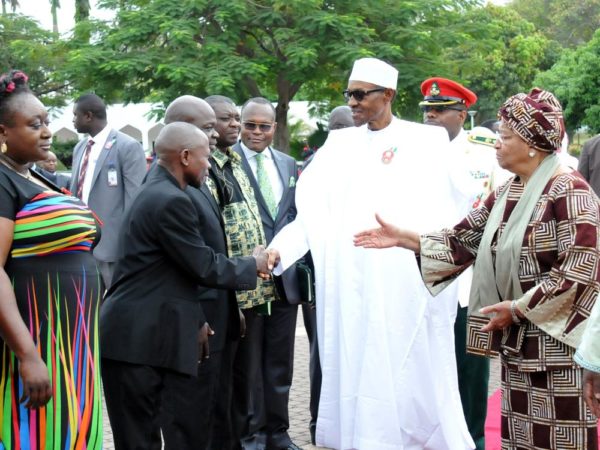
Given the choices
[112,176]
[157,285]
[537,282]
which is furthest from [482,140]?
[112,176]

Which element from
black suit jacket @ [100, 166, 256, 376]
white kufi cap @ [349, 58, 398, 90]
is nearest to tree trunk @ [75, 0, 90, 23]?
white kufi cap @ [349, 58, 398, 90]

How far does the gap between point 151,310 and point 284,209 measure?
2.18m

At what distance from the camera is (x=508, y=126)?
14.1 ft

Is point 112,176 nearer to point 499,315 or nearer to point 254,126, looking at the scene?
point 254,126

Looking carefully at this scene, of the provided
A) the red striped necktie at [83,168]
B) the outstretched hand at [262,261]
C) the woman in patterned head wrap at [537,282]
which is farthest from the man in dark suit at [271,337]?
the red striped necktie at [83,168]

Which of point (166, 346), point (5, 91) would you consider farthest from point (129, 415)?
point (5, 91)

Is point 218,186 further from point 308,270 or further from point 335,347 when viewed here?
point 335,347

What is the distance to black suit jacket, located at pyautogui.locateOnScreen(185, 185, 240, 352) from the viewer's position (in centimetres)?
480

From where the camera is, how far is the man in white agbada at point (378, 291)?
18.8ft

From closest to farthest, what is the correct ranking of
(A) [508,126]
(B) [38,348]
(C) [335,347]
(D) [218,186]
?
(B) [38,348] < (A) [508,126] < (D) [218,186] < (C) [335,347]

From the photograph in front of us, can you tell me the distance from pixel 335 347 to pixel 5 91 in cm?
298

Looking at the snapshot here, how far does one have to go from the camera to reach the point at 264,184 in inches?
249

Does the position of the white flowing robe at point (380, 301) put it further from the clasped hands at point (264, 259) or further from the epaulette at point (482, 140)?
the epaulette at point (482, 140)

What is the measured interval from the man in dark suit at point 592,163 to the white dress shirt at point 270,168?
164 inches
